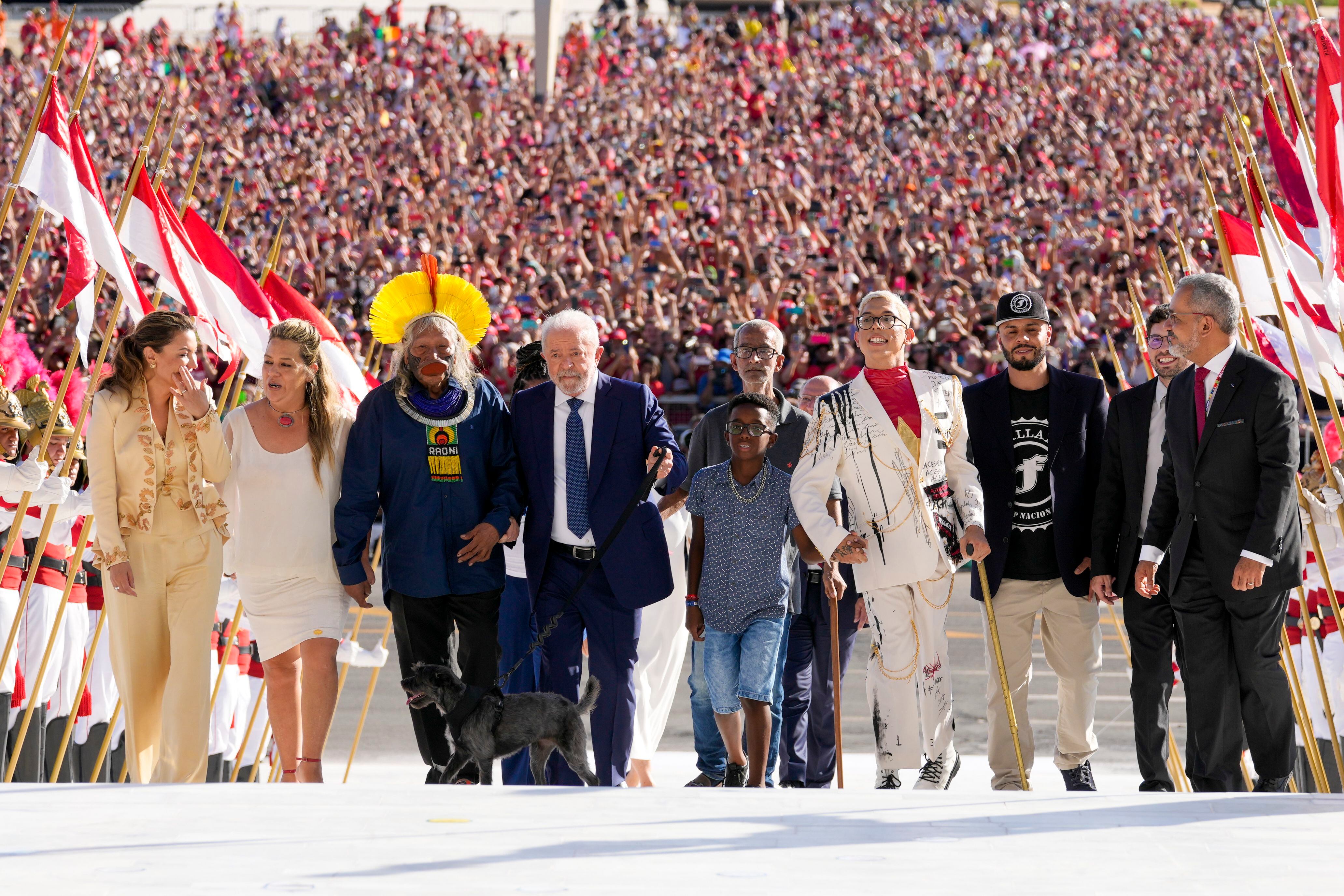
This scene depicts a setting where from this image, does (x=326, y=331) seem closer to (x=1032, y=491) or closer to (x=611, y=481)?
(x=611, y=481)

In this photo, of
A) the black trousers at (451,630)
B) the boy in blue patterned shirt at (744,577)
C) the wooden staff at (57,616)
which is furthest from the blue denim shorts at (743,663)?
the wooden staff at (57,616)

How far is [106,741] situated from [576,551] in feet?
8.84

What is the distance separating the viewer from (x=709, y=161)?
73.8 ft

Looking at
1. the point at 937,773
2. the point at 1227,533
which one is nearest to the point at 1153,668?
the point at 1227,533

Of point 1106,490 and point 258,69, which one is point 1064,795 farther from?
point 258,69

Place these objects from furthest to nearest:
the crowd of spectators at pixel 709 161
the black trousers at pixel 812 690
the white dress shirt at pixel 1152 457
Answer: the crowd of spectators at pixel 709 161, the black trousers at pixel 812 690, the white dress shirt at pixel 1152 457

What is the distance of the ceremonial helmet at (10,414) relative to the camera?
7203 mm

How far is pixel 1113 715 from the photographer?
11516 mm

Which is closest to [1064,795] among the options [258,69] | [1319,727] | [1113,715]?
[1319,727]

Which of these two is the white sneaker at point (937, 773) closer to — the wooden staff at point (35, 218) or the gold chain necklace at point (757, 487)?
the gold chain necklace at point (757, 487)

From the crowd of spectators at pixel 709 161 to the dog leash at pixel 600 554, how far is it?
7.65 metres

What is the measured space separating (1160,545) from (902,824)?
1849 millimetres

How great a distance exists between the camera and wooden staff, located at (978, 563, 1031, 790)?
616 centimetres

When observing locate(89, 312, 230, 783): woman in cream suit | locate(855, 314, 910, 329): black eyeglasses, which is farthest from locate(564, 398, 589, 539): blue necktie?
locate(89, 312, 230, 783): woman in cream suit
